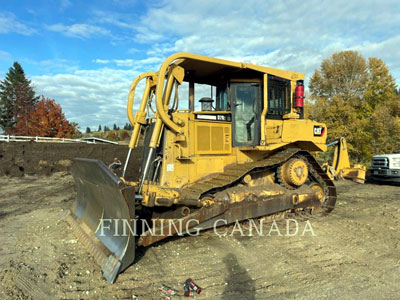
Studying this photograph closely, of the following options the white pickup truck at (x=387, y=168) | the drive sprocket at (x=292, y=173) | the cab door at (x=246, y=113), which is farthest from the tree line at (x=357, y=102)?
the cab door at (x=246, y=113)

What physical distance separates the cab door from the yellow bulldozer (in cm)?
2

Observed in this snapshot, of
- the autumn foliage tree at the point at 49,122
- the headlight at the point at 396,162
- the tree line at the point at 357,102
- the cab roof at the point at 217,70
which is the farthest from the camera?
the autumn foliage tree at the point at 49,122

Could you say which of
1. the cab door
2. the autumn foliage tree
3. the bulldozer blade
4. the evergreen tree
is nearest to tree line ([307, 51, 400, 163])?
the cab door

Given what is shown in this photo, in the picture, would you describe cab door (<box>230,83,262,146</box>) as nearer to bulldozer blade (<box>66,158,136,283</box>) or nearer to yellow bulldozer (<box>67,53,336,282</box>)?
yellow bulldozer (<box>67,53,336,282</box>)

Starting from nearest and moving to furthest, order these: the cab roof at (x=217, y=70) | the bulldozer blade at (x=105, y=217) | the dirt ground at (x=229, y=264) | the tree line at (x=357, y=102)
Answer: the dirt ground at (x=229, y=264), the bulldozer blade at (x=105, y=217), the cab roof at (x=217, y=70), the tree line at (x=357, y=102)

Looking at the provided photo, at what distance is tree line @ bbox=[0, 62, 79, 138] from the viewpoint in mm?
33344

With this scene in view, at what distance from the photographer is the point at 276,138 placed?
615 cm

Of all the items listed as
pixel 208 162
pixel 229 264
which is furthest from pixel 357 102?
pixel 229 264

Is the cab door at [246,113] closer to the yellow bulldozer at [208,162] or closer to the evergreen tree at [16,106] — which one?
the yellow bulldozer at [208,162]

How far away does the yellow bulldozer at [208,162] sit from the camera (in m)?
4.77

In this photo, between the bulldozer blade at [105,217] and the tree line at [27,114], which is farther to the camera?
the tree line at [27,114]

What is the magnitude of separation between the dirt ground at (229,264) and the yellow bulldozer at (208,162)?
1.21ft

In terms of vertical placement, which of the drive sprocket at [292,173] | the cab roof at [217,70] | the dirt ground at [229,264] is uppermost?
the cab roof at [217,70]

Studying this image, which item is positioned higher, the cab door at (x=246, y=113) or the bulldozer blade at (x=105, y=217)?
the cab door at (x=246, y=113)
